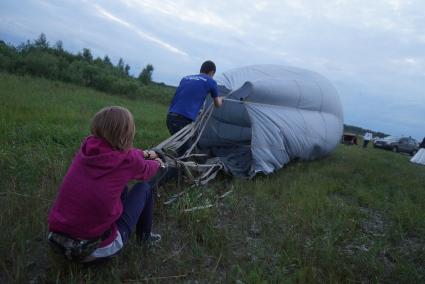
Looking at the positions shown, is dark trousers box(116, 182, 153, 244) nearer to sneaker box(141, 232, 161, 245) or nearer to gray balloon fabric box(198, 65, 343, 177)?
sneaker box(141, 232, 161, 245)

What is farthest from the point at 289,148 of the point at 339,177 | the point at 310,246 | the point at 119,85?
the point at 119,85

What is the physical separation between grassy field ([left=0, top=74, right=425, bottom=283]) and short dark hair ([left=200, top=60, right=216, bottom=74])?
152 cm

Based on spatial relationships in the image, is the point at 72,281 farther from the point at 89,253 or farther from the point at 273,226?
the point at 273,226

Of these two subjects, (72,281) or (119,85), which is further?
(119,85)

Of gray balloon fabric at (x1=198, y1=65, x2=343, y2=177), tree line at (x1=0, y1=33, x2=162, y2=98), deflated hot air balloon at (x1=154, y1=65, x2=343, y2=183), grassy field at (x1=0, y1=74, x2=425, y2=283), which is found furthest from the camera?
tree line at (x1=0, y1=33, x2=162, y2=98)

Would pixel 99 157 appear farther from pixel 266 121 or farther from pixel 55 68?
pixel 55 68

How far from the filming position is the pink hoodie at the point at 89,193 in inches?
88.9

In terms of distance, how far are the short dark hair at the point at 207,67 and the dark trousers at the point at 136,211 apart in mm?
2842

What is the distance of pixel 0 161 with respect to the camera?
174 inches

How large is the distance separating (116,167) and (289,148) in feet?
14.1

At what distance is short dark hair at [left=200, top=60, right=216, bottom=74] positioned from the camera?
5.25 metres

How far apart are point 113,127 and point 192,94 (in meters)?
2.83

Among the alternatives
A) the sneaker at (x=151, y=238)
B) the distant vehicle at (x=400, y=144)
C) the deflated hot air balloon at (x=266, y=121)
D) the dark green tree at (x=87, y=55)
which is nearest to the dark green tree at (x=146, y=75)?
the dark green tree at (x=87, y=55)

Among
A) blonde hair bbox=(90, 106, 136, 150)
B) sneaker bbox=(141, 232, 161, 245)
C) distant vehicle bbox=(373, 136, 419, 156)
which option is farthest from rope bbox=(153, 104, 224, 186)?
distant vehicle bbox=(373, 136, 419, 156)
